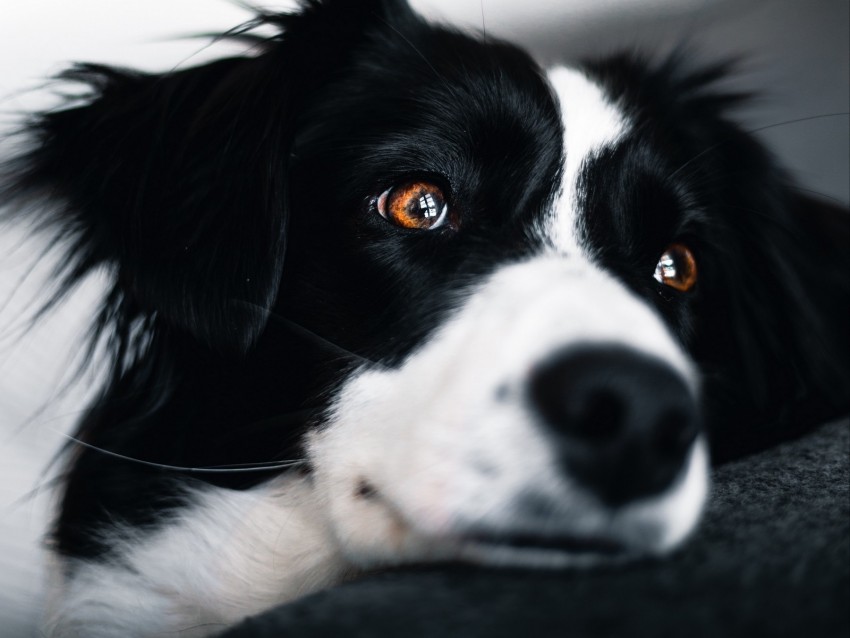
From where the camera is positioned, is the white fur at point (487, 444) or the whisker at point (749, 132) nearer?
the white fur at point (487, 444)

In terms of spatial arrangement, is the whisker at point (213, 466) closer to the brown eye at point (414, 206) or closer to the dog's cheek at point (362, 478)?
the dog's cheek at point (362, 478)

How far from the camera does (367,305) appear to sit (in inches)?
33.8

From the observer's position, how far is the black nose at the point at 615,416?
56cm

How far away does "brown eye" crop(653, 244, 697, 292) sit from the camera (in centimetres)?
101

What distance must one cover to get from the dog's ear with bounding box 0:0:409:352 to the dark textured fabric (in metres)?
0.42

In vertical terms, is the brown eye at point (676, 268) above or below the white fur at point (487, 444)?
above

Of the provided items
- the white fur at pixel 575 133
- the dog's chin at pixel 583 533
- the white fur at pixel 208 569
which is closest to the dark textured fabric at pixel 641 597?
the dog's chin at pixel 583 533

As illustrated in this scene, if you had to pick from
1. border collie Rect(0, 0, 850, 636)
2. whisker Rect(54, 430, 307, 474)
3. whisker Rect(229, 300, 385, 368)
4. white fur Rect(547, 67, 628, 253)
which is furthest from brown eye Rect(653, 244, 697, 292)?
whisker Rect(54, 430, 307, 474)

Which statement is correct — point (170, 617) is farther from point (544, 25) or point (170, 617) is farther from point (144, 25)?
point (544, 25)

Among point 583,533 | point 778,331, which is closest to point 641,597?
point 583,533

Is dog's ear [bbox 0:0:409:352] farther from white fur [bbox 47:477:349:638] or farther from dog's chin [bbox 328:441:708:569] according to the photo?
dog's chin [bbox 328:441:708:569]

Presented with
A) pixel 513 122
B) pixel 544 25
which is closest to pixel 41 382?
pixel 513 122

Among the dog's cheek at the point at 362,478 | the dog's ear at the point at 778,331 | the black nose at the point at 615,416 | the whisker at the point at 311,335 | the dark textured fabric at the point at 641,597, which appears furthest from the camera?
the dog's ear at the point at 778,331

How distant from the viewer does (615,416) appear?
567mm
